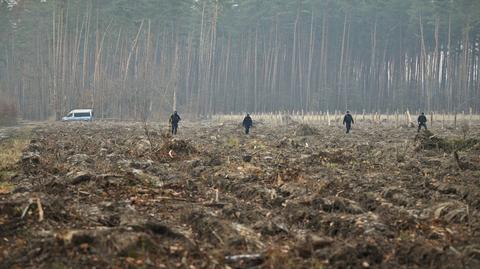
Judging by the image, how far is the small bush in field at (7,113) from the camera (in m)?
33.2

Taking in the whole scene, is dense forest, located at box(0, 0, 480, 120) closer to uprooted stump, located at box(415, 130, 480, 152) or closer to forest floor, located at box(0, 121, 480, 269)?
uprooted stump, located at box(415, 130, 480, 152)

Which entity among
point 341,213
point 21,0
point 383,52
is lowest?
point 341,213

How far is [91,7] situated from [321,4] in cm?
2472

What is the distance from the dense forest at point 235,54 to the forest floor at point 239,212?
3108cm

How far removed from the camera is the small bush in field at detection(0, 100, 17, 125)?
109ft

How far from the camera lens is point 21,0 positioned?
5397 cm

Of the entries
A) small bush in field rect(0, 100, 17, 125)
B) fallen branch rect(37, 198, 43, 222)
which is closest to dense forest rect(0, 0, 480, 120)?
small bush in field rect(0, 100, 17, 125)

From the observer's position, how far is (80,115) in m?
38.7

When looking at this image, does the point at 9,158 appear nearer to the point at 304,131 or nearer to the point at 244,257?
the point at 244,257

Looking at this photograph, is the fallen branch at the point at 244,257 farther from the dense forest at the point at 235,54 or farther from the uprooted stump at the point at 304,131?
the dense forest at the point at 235,54

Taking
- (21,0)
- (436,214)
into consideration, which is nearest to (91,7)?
(21,0)

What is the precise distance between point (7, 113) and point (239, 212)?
29986 mm

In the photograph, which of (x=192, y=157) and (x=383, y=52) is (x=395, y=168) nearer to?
(x=192, y=157)

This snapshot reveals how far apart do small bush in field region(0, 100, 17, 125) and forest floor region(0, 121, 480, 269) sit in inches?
825
